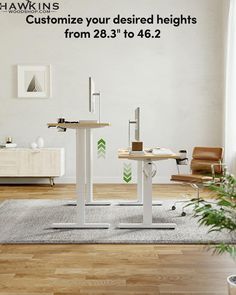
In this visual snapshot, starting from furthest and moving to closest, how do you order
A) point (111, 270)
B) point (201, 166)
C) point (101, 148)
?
point (101, 148) < point (201, 166) < point (111, 270)

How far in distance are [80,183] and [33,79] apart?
393 centimetres

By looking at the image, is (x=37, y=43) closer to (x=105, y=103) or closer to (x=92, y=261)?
(x=105, y=103)

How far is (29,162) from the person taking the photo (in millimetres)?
7742

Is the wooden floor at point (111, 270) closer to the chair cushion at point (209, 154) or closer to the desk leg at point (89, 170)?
the desk leg at point (89, 170)

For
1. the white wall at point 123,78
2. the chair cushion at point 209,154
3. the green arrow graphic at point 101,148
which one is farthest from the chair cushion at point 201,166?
the green arrow graphic at point 101,148

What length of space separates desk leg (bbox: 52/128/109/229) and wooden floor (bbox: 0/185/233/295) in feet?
2.06

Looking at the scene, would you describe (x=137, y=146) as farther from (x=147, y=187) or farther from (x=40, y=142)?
(x=40, y=142)

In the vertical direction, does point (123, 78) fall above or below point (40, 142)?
above

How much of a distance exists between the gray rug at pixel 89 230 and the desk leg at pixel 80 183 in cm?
8

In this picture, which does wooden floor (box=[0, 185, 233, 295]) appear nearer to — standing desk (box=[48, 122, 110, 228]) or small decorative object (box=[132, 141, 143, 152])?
standing desk (box=[48, 122, 110, 228])

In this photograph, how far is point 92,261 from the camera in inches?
147

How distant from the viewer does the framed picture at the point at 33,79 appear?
812 centimetres

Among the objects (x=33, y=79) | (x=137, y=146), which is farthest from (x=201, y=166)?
(x=33, y=79)

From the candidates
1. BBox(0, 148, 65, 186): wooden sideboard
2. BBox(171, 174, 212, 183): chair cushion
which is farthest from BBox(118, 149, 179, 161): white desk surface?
BBox(0, 148, 65, 186): wooden sideboard
